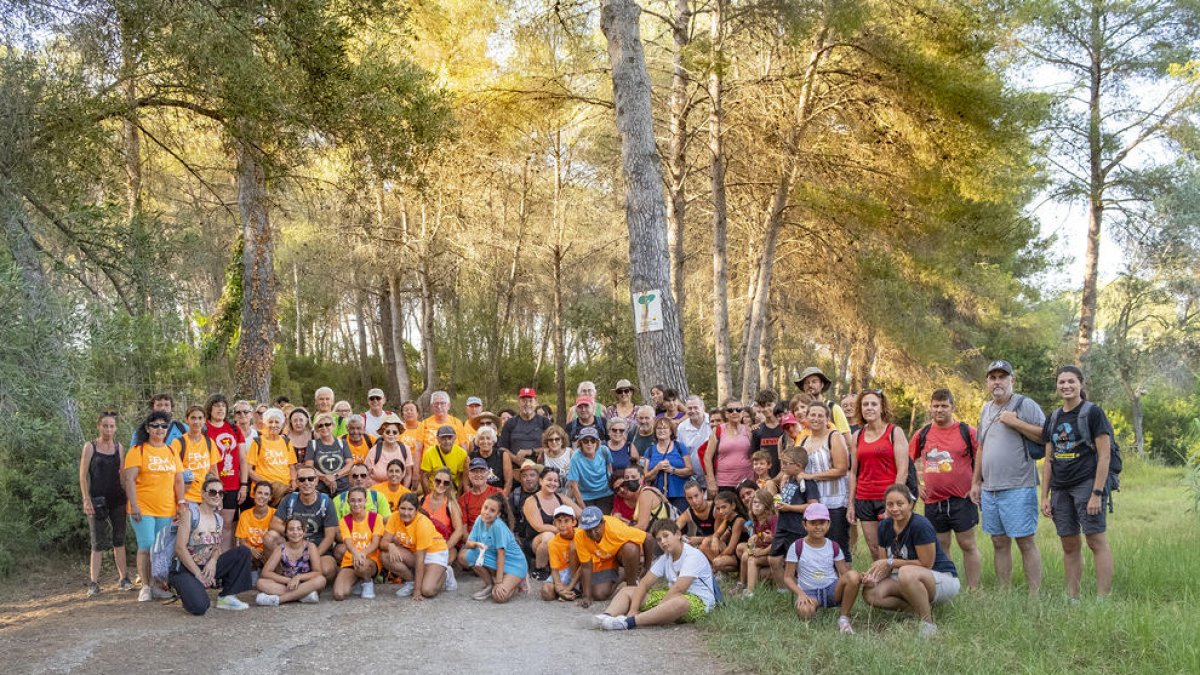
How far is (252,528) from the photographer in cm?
781

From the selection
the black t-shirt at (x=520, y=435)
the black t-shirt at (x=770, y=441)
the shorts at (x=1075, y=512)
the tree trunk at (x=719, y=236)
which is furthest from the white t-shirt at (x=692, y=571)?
the tree trunk at (x=719, y=236)

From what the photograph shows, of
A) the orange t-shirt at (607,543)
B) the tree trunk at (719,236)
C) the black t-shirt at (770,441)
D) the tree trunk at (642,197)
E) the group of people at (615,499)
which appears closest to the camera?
the group of people at (615,499)

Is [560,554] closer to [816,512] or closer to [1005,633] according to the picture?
[816,512]

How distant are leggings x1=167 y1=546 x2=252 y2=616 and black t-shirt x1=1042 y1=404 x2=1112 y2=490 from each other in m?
6.18

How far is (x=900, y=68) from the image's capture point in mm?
13234

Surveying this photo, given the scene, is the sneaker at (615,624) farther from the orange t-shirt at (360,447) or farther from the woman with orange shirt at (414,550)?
the orange t-shirt at (360,447)

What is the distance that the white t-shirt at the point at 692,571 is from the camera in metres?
6.62

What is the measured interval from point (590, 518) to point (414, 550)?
1.68 meters

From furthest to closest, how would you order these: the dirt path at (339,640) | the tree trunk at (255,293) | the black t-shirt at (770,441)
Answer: the tree trunk at (255,293)
the black t-shirt at (770,441)
the dirt path at (339,640)

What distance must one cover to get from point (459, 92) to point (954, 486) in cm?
1002

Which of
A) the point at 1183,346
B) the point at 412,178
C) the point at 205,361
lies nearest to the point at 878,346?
the point at 1183,346

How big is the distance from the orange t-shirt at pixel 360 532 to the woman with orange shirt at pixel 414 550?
0.29ft

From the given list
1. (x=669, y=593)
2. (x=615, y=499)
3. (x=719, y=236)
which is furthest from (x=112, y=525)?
(x=719, y=236)

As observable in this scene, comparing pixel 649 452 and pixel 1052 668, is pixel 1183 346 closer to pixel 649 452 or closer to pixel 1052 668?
pixel 649 452
